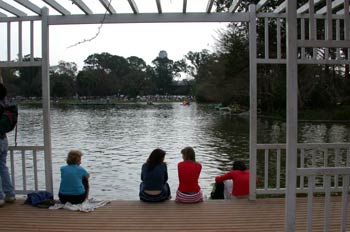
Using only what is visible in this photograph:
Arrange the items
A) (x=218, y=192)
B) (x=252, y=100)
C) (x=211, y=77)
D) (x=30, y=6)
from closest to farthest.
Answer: (x=30, y=6) < (x=252, y=100) < (x=218, y=192) < (x=211, y=77)

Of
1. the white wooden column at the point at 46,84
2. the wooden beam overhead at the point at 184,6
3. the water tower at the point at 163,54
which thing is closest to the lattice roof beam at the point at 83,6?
the white wooden column at the point at 46,84

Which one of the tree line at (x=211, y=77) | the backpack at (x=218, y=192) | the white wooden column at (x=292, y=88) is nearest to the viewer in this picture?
the white wooden column at (x=292, y=88)

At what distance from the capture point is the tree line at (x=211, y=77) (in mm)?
36844

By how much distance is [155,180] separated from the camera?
6.05 m

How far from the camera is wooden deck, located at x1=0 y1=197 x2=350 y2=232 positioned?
190 inches

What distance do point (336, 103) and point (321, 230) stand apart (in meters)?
36.9

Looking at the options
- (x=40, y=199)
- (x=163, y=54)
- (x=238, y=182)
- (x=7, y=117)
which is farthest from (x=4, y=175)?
(x=163, y=54)

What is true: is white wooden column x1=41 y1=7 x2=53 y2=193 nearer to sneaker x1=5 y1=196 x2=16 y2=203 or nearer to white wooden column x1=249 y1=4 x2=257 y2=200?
sneaker x1=5 y1=196 x2=16 y2=203

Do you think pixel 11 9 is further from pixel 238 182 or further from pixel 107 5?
pixel 238 182

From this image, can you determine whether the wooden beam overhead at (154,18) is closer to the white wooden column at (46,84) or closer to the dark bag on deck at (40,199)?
the white wooden column at (46,84)

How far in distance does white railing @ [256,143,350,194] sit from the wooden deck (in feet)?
0.95

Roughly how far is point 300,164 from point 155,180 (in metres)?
3.14

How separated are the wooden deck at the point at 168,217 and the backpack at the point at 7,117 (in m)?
1.08

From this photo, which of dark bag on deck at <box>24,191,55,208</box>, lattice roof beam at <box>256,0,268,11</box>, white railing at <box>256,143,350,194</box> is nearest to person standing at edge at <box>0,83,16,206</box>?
dark bag on deck at <box>24,191,55,208</box>
